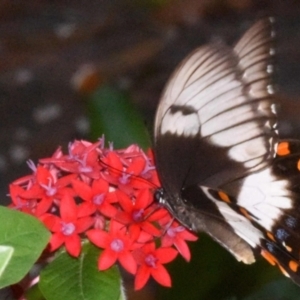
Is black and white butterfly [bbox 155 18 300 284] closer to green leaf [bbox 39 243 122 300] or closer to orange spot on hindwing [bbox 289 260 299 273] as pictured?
orange spot on hindwing [bbox 289 260 299 273]

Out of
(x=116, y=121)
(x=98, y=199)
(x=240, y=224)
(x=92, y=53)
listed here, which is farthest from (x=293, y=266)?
(x=92, y=53)

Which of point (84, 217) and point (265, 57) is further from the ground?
point (265, 57)

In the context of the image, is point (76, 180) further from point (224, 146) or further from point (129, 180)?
point (224, 146)

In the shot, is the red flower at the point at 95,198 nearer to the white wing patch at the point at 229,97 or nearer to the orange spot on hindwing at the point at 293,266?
the white wing patch at the point at 229,97

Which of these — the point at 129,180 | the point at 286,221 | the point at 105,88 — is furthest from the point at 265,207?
the point at 105,88

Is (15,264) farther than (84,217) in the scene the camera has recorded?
No
